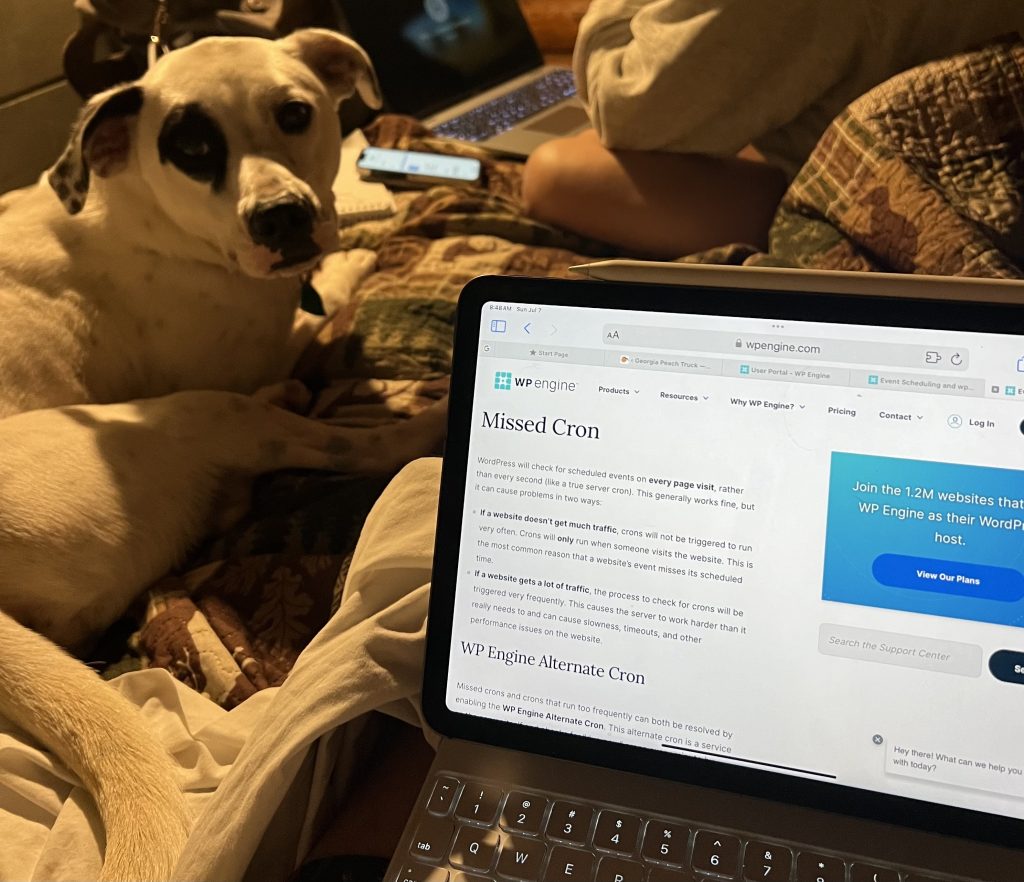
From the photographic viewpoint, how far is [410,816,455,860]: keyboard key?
0.47 metres

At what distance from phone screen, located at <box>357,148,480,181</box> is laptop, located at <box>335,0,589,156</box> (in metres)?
0.24

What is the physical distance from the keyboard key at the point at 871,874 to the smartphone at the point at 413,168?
1.30 m

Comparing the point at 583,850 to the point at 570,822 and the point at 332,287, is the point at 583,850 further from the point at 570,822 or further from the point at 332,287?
the point at 332,287

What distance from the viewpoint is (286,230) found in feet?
3.30

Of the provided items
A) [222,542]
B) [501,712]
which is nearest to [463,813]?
[501,712]

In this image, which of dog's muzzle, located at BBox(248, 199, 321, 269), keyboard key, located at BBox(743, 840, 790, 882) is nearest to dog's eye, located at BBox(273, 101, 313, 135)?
dog's muzzle, located at BBox(248, 199, 321, 269)

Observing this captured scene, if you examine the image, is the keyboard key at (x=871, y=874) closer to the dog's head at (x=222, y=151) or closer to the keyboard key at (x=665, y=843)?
the keyboard key at (x=665, y=843)

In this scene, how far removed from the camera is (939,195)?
A: 882 millimetres

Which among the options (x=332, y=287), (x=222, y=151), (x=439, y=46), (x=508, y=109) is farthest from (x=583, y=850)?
(x=439, y=46)

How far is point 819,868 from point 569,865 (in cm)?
14

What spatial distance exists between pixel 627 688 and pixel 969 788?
0.19m

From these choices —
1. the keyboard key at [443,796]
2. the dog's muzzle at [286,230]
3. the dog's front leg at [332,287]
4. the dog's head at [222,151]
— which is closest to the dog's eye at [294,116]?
the dog's head at [222,151]

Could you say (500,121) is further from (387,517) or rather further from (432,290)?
(387,517)

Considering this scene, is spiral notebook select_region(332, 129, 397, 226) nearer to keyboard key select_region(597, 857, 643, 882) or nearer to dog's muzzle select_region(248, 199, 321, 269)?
dog's muzzle select_region(248, 199, 321, 269)
